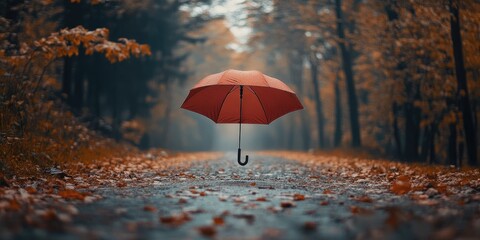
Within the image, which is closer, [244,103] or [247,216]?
[247,216]

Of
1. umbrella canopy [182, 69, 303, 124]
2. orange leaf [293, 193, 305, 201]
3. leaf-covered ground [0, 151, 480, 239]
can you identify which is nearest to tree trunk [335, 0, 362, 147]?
umbrella canopy [182, 69, 303, 124]

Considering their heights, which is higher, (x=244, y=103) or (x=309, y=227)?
(x=244, y=103)

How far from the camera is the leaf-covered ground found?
3.86m

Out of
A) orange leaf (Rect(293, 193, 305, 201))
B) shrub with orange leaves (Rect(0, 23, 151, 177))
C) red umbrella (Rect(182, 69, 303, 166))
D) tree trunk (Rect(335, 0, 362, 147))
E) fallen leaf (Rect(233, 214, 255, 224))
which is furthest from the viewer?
tree trunk (Rect(335, 0, 362, 147))

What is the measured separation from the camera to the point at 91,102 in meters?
21.1

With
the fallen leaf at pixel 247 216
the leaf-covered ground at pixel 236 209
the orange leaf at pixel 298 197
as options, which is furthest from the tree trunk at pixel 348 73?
the fallen leaf at pixel 247 216

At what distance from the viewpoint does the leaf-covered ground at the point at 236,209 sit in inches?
152

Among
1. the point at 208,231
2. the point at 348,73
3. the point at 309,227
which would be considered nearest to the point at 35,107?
the point at 208,231

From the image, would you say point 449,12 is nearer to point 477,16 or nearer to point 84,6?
point 477,16

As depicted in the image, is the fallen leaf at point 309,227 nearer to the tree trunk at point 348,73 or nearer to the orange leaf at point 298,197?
the orange leaf at point 298,197

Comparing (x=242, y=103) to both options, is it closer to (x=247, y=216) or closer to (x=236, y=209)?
(x=236, y=209)

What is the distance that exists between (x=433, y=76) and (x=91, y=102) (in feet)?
44.6

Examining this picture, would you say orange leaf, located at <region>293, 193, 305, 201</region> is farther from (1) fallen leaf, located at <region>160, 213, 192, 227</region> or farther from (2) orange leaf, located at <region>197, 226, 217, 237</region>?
(2) orange leaf, located at <region>197, 226, 217, 237</region>

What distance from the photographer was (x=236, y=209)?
520 centimetres
